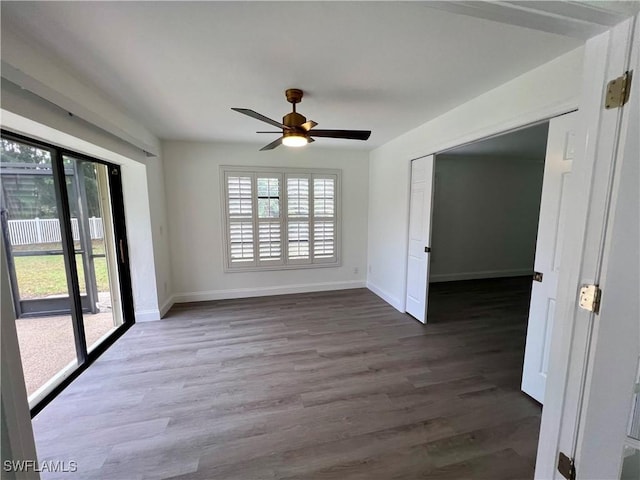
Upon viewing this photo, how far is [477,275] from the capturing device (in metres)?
5.55

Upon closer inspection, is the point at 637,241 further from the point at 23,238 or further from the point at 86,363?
the point at 86,363

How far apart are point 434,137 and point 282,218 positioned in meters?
2.50

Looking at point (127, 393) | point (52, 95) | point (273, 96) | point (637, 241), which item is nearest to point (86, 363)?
point (127, 393)

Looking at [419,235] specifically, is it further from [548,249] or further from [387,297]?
[548,249]

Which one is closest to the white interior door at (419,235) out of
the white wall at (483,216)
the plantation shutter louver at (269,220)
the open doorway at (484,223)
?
the open doorway at (484,223)

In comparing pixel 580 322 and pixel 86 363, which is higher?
pixel 580 322

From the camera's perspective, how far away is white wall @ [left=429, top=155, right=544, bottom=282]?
5.20m

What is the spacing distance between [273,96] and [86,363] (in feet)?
9.88

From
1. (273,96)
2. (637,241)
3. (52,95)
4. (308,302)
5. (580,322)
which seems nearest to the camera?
(637,241)

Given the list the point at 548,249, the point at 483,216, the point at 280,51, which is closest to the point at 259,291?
the point at 280,51

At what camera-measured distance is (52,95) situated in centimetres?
170

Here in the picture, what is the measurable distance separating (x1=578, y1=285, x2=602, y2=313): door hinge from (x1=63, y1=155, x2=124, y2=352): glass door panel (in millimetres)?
3558

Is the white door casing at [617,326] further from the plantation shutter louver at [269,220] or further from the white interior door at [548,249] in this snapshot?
the plantation shutter louver at [269,220]

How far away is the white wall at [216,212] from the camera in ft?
13.3
